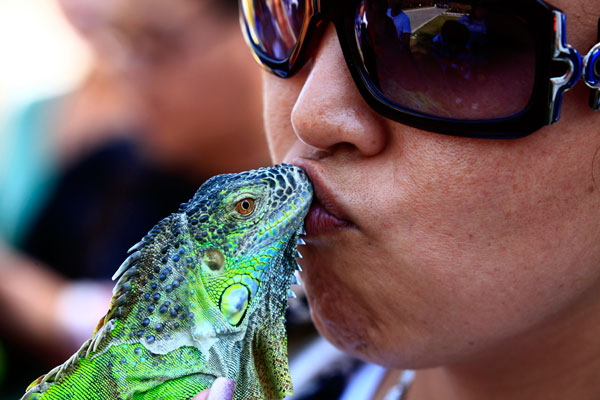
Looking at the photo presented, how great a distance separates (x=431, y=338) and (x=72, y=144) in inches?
141

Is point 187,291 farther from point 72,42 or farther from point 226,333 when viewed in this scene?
point 72,42

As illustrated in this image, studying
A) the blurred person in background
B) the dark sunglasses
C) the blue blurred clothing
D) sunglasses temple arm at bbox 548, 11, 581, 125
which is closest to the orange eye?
the dark sunglasses

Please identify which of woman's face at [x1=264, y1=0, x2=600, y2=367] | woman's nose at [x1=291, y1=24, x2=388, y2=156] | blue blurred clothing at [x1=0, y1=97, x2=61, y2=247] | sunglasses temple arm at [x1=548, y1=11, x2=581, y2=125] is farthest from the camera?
blue blurred clothing at [x1=0, y1=97, x2=61, y2=247]

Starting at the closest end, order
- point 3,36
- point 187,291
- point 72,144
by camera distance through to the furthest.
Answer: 1. point 187,291
2. point 72,144
3. point 3,36

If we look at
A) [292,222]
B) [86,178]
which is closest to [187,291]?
[292,222]

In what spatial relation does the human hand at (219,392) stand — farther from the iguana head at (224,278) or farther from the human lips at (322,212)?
the human lips at (322,212)

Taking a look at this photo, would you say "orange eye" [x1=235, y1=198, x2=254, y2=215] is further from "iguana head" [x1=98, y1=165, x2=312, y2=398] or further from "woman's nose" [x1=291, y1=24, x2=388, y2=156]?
"woman's nose" [x1=291, y1=24, x2=388, y2=156]

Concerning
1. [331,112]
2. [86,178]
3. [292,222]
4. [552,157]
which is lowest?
[86,178]

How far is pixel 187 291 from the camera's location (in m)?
1.18

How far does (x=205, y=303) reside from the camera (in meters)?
1.19

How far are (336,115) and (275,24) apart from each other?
49 cm

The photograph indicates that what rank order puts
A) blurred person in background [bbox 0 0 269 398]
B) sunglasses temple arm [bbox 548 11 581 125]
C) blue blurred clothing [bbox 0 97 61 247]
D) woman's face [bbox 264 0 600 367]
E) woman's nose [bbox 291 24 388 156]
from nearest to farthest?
sunglasses temple arm [bbox 548 11 581 125] → woman's face [bbox 264 0 600 367] → woman's nose [bbox 291 24 388 156] → blurred person in background [bbox 0 0 269 398] → blue blurred clothing [bbox 0 97 61 247]

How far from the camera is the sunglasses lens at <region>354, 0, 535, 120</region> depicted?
1019 millimetres

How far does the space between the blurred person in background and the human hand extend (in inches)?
72.8
